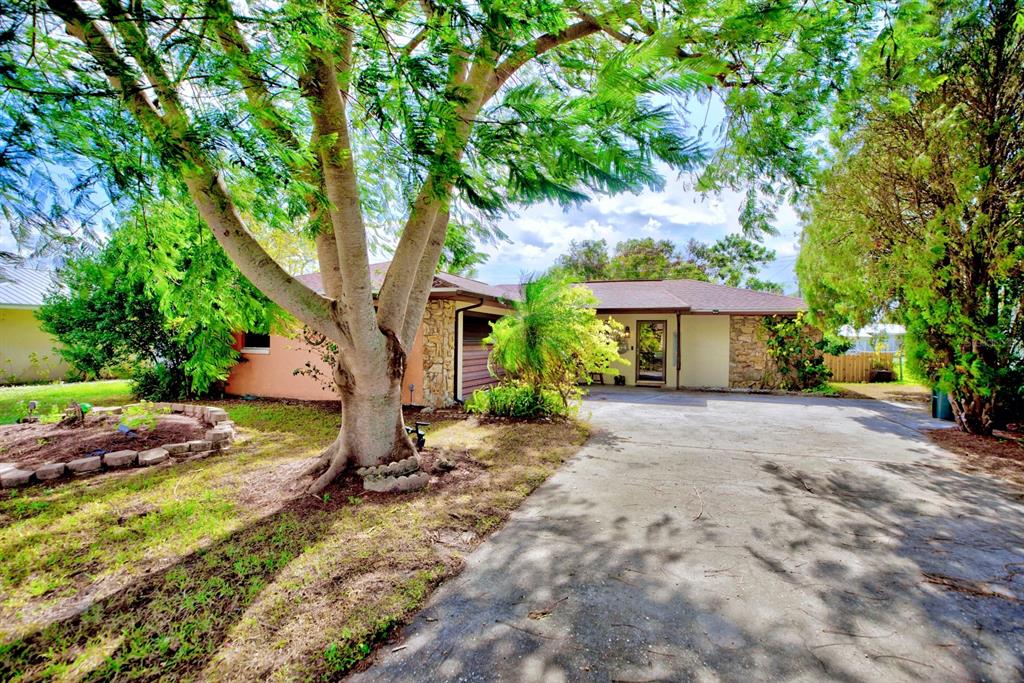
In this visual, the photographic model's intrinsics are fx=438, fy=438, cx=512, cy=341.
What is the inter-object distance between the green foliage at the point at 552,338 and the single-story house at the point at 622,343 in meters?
1.22

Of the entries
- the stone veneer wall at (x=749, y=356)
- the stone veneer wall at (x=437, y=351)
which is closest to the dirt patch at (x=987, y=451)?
the stone veneer wall at (x=749, y=356)

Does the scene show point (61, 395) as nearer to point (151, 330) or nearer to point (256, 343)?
point (151, 330)

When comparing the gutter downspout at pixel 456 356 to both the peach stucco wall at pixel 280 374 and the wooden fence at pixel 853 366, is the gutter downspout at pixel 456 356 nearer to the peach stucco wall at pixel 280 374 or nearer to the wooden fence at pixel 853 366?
the peach stucco wall at pixel 280 374

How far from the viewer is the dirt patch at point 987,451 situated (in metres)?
5.17

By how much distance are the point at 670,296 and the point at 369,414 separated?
39.8 ft

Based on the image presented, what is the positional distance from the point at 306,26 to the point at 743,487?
5237mm

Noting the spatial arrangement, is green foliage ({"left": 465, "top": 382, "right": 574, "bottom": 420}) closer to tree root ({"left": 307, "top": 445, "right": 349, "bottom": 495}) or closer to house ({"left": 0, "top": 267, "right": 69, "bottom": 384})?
tree root ({"left": 307, "top": 445, "right": 349, "bottom": 495})

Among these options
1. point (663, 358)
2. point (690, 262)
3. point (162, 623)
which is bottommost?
point (162, 623)

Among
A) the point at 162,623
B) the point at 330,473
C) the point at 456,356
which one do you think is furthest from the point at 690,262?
the point at 162,623

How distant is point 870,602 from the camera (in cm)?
259

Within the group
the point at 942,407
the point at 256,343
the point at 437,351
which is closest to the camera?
the point at 942,407

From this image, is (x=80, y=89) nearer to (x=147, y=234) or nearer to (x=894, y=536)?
(x=147, y=234)

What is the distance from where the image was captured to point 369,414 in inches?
177

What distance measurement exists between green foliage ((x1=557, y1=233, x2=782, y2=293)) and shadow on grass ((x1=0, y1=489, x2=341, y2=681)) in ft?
84.6
